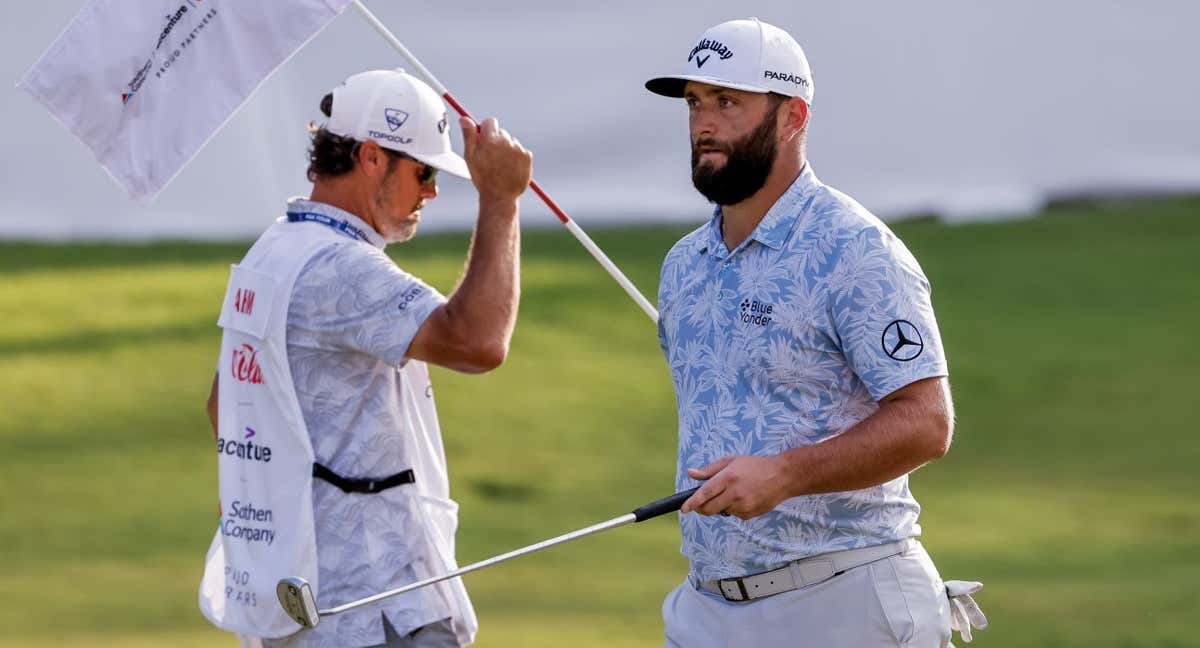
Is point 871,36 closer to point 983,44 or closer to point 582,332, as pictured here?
point 983,44

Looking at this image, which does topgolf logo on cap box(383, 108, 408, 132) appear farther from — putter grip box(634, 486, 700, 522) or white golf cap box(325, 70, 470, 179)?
putter grip box(634, 486, 700, 522)

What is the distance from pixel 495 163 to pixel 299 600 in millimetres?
848

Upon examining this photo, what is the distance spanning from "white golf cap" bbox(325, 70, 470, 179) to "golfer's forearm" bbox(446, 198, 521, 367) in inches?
7.6

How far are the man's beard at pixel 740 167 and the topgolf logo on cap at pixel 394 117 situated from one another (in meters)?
0.65

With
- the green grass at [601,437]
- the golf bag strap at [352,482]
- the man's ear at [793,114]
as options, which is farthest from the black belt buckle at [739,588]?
the green grass at [601,437]

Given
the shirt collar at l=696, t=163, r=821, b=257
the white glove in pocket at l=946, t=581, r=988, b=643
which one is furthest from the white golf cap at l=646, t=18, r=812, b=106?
the white glove in pocket at l=946, t=581, r=988, b=643

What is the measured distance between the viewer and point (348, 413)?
3770 mm

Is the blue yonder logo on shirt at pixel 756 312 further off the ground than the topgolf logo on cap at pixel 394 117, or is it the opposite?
the topgolf logo on cap at pixel 394 117

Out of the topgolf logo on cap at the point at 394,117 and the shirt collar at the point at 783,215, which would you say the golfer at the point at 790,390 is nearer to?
the shirt collar at the point at 783,215

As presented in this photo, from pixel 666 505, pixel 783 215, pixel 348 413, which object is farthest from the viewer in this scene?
pixel 348 413

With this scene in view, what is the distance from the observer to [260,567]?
3.79 metres

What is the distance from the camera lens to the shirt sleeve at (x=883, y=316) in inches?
131

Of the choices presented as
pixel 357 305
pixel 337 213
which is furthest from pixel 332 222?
pixel 357 305

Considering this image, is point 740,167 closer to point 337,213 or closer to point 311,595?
point 337,213
